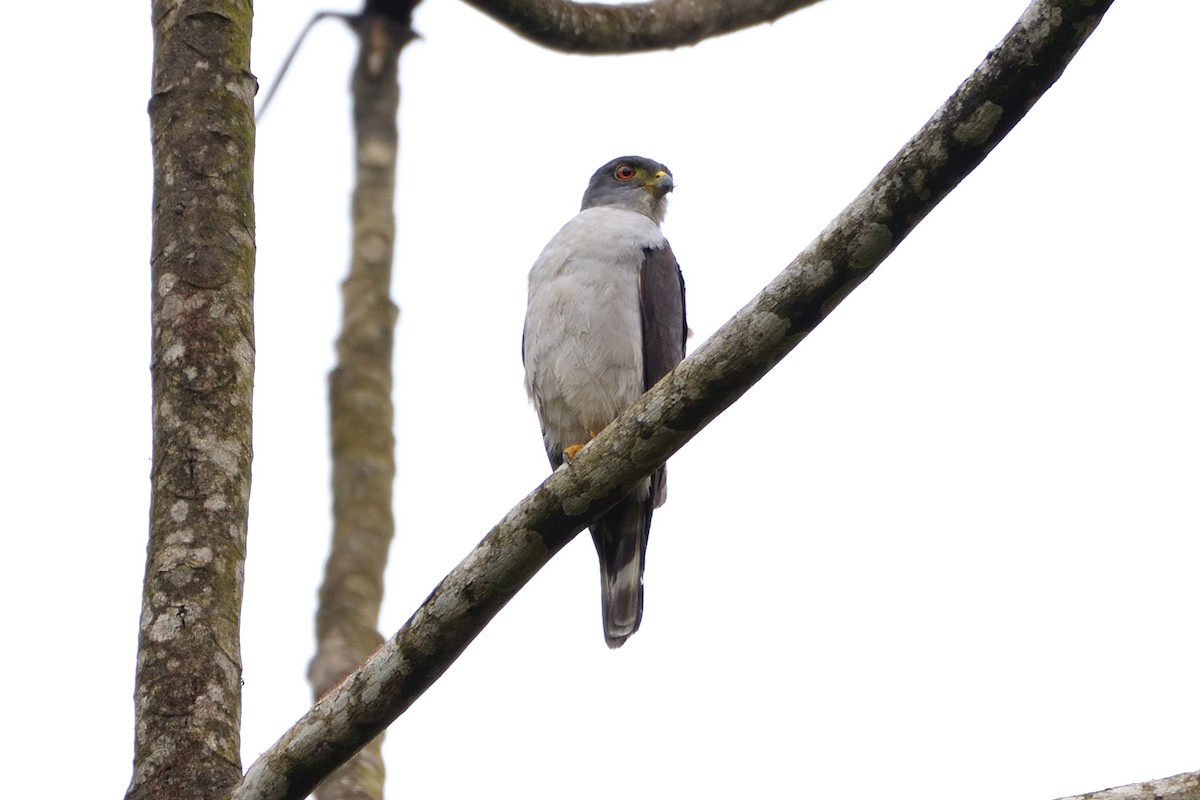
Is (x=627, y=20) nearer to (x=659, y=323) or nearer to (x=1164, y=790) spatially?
(x=659, y=323)

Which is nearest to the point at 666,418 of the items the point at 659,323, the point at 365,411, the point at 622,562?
the point at 622,562

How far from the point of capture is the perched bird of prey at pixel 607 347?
528cm

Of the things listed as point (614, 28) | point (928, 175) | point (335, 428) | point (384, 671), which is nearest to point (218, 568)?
point (384, 671)

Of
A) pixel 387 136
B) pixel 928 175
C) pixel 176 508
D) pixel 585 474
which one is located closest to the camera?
pixel 928 175

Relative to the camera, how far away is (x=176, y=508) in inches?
132

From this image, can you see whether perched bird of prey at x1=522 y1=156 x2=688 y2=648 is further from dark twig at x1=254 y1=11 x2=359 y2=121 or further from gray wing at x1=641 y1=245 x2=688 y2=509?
dark twig at x1=254 y1=11 x2=359 y2=121

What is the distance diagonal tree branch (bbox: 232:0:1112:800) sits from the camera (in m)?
2.79

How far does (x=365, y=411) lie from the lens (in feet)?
21.6

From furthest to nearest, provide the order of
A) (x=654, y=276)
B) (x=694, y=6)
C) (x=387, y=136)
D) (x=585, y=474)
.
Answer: (x=387, y=136)
(x=694, y=6)
(x=654, y=276)
(x=585, y=474)

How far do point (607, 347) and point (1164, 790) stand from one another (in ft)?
10.0

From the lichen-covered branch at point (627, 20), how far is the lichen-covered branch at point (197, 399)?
1789 millimetres

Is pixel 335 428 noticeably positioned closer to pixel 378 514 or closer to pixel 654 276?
pixel 378 514

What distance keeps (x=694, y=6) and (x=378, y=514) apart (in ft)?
9.52

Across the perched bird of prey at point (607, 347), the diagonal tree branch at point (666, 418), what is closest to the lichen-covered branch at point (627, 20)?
the perched bird of prey at point (607, 347)
